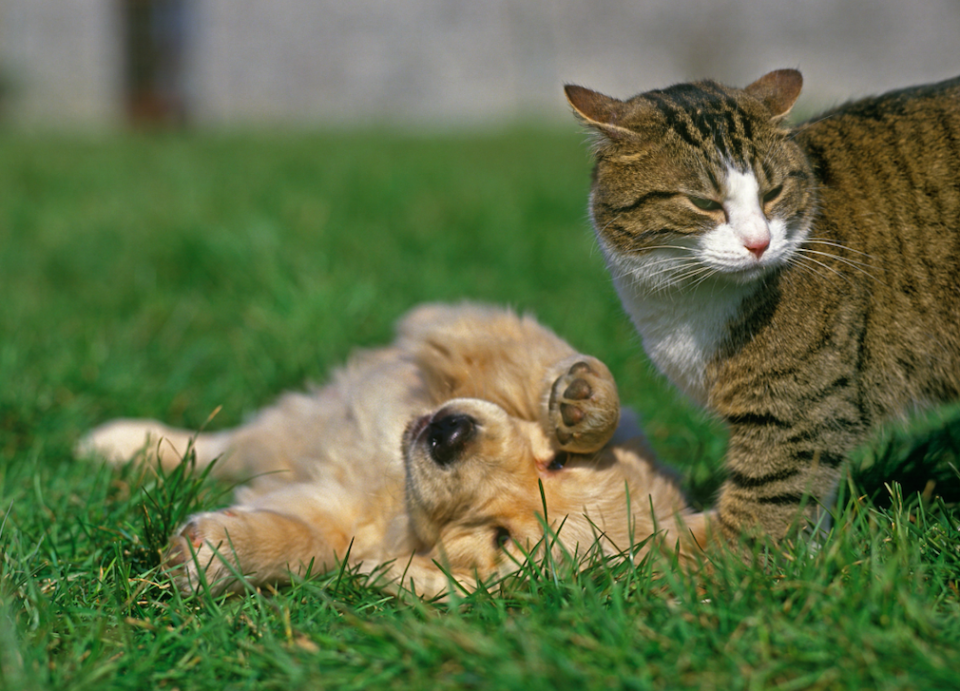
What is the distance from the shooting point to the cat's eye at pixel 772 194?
216 centimetres

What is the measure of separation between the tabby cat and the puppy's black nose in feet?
2.04

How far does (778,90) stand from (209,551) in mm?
2133

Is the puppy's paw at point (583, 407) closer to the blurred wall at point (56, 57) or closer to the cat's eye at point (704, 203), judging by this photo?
the cat's eye at point (704, 203)

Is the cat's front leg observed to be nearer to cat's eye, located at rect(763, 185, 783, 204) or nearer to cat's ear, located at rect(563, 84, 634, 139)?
cat's eye, located at rect(763, 185, 783, 204)

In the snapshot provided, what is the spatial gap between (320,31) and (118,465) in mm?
16945

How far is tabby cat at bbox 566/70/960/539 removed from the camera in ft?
7.02

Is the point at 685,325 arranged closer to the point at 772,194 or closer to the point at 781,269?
the point at 781,269

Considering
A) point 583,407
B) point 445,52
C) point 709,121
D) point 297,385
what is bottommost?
point 297,385

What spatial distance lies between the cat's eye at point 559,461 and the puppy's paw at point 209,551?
930mm

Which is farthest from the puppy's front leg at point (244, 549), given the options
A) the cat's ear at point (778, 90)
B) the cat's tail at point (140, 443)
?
the cat's ear at point (778, 90)

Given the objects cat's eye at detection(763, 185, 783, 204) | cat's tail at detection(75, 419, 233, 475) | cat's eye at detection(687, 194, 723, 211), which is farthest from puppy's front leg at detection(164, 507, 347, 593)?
cat's eye at detection(763, 185, 783, 204)

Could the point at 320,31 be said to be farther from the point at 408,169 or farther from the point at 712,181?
the point at 712,181

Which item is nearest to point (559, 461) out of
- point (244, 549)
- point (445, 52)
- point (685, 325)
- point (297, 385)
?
point (685, 325)

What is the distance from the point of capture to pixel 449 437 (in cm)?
228
